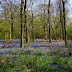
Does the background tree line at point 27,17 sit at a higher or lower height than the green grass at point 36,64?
higher

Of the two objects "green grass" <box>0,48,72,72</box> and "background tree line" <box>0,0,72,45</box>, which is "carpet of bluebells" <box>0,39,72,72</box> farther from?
"background tree line" <box>0,0,72,45</box>

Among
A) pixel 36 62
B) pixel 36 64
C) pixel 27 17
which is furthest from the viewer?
pixel 27 17

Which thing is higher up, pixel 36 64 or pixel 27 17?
pixel 27 17

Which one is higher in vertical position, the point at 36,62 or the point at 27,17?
the point at 27,17

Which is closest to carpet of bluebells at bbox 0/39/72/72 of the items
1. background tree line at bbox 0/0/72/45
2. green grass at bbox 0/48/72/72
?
green grass at bbox 0/48/72/72

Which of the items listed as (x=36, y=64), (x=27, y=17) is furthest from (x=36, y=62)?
(x=27, y=17)

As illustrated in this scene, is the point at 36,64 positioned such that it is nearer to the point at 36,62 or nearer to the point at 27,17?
the point at 36,62

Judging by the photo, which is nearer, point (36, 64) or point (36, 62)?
point (36, 64)

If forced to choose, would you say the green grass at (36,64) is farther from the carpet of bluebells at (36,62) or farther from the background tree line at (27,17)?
the background tree line at (27,17)

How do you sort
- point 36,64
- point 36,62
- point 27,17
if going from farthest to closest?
1. point 27,17
2. point 36,62
3. point 36,64

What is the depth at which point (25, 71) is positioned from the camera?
4500 mm

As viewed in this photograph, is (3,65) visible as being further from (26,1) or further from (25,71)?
(26,1)

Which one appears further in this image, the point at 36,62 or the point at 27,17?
the point at 27,17

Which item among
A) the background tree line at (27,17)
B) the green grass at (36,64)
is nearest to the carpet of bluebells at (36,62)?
the green grass at (36,64)
